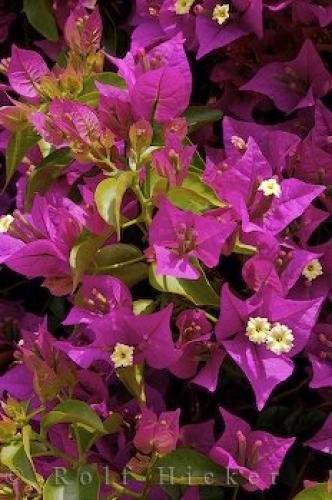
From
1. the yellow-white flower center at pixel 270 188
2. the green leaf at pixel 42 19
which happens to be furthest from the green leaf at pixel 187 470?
the green leaf at pixel 42 19

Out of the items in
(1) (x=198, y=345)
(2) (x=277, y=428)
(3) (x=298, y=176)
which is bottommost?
(2) (x=277, y=428)

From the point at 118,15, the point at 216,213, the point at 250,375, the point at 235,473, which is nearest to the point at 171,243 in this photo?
the point at 216,213

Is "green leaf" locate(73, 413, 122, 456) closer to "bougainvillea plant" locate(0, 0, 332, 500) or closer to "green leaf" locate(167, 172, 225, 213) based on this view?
"bougainvillea plant" locate(0, 0, 332, 500)

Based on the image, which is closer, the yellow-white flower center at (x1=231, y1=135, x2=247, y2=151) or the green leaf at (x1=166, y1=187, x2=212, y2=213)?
the green leaf at (x1=166, y1=187, x2=212, y2=213)

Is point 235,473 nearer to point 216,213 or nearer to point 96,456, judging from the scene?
point 96,456

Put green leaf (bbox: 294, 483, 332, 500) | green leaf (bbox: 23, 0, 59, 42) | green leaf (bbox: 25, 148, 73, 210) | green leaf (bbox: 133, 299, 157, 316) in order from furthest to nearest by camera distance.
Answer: green leaf (bbox: 23, 0, 59, 42)
green leaf (bbox: 25, 148, 73, 210)
green leaf (bbox: 133, 299, 157, 316)
green leaf (bbox: 294, 483, 332, 500)

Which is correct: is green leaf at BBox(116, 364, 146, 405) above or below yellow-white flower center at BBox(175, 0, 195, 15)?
below

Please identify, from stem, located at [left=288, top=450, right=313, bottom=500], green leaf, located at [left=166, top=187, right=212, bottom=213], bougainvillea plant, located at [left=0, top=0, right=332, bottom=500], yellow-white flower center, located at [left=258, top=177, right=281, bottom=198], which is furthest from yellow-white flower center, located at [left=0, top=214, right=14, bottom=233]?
stem, located at [left=288, top=450, right=313, bottom=500]
